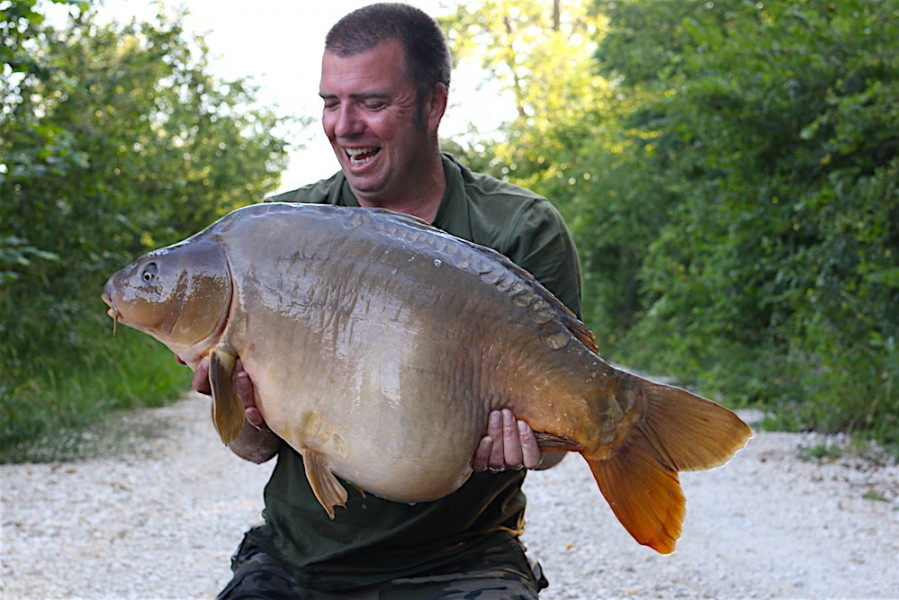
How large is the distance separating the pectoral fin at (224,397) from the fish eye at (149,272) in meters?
0.21

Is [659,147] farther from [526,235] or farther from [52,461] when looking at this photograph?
[526,235]

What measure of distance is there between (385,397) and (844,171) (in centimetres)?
705

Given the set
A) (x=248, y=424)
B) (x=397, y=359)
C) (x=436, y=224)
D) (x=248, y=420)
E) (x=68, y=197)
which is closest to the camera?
(x=397, y=359)

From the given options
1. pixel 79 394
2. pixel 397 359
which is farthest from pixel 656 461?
pixel 79 394

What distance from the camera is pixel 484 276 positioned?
2125 millimetres

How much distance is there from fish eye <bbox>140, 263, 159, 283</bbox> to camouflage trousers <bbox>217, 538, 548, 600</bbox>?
82cm

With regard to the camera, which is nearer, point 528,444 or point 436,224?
point 528,444

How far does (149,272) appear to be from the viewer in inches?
85.0

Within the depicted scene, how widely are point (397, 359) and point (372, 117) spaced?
83cm

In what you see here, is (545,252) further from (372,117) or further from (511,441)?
(511,441)

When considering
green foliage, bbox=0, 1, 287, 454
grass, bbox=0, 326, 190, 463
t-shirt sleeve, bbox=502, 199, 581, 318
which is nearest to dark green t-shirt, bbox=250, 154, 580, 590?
t-shirt sleeve, bbox=502, 199, 581, 318

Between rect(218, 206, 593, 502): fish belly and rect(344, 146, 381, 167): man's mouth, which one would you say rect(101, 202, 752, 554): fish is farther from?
rect(344, 146, 381, 167): man's mouth

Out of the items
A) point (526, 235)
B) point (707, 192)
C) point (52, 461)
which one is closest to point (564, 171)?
point (707, 192)

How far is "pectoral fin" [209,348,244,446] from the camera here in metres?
2.05
